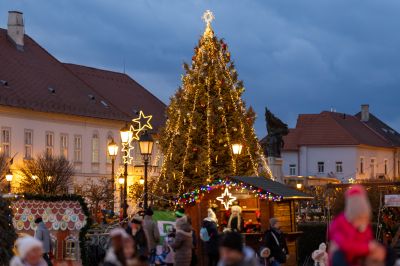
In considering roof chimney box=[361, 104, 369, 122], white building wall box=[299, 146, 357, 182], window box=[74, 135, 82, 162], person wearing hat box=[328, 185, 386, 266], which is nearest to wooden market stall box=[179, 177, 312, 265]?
person wearing hat box=[328, 185, 386, 266]

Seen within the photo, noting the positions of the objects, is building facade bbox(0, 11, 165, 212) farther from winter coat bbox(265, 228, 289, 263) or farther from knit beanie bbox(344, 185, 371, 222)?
knit beanie bbox(344, 185, 371, 222)

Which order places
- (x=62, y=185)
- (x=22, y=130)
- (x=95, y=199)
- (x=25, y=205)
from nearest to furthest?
(x=25, y=205) → (x=95, y=199) → (x=62, y=185) → (x=22, y=130)

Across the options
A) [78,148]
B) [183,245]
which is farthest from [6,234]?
[78,148]

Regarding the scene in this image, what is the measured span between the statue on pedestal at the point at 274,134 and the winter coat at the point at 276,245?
39.5m

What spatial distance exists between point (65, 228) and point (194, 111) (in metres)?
10.5

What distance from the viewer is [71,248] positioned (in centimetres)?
2952

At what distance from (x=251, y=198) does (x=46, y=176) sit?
2678 cm

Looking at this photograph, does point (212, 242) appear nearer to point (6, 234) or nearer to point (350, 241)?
point (6, 234)

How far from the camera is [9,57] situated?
6638 centimetres

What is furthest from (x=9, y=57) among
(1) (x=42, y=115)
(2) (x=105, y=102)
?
(2) (x=105, y=102)

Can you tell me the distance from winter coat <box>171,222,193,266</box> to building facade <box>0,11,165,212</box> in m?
35.7

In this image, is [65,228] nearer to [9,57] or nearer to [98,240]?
[98,240]

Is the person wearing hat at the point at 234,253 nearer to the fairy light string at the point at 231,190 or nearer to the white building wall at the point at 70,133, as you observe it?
the fairy light string at the point at 231,190

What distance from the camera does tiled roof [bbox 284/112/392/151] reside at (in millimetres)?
108188
